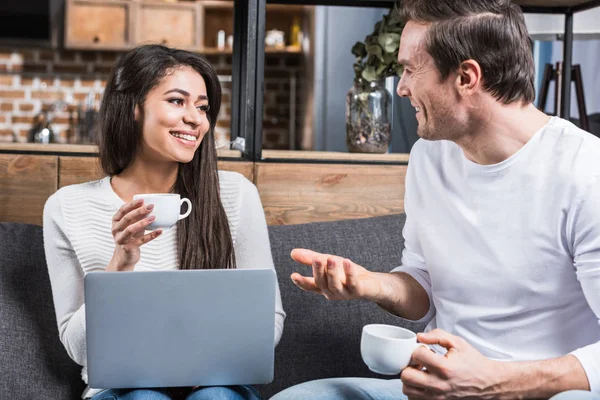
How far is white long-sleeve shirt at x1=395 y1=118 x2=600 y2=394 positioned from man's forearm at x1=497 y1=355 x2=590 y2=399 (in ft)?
0.34

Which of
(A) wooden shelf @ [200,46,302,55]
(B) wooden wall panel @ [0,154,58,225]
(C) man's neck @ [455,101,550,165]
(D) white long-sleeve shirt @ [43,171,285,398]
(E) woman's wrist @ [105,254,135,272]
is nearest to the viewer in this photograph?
(C) man's neck @ [455,101,550,165]

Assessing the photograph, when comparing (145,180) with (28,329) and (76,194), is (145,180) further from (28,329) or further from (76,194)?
(28,329)

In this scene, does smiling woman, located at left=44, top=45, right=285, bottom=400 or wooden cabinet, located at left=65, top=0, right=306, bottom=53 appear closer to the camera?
smiling woman, located at left=44, top=45, right=285, bottom=400

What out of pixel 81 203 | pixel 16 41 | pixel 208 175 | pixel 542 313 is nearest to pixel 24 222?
pixel 81 203

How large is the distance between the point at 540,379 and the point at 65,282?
97 cm

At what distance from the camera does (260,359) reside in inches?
51.8

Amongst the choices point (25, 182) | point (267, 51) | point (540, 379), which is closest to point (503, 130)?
point (540, 379)

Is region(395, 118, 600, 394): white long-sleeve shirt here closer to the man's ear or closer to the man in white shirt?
the man in white shirt

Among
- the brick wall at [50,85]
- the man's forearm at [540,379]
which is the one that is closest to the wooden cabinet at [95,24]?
the brick wall at [50,85]

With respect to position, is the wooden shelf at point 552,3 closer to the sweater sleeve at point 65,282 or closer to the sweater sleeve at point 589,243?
the sweater sleeve at point 589,243

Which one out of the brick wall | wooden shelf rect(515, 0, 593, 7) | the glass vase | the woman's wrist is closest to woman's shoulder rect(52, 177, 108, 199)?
the woman's wrist

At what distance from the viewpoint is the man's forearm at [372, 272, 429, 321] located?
55.0 inches

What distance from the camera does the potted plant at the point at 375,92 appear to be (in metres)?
2.12

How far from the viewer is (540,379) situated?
112cm
